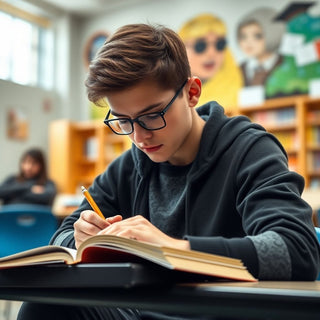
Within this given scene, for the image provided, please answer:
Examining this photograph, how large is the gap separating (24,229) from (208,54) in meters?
4.90

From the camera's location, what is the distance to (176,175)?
1.30 m

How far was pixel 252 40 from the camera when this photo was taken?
7070 millimetres

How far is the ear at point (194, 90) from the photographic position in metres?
1.21

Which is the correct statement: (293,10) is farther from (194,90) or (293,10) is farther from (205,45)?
(194,90)

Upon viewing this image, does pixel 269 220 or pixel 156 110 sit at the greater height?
pixel 156 110

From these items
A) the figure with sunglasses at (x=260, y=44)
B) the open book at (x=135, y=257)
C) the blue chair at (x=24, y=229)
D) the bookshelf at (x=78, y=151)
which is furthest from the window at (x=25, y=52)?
the open book at (x=135, y=257)

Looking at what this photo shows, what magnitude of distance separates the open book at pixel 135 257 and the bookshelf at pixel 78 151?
6902mm

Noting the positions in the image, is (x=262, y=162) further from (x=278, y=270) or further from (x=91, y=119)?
(x=91, y=119)

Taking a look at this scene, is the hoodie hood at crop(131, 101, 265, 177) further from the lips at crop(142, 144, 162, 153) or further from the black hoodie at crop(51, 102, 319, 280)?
the lips at crop(142, 144, 162, 153)

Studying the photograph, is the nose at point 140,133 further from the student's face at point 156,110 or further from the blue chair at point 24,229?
the blue chair at point 24,229

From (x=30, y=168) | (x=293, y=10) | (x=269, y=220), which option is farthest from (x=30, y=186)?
(x=269, y=220)

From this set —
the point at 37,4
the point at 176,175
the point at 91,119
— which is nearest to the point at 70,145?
the point at 91,119

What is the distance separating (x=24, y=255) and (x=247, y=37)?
22.2ft

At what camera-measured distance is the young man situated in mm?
835
